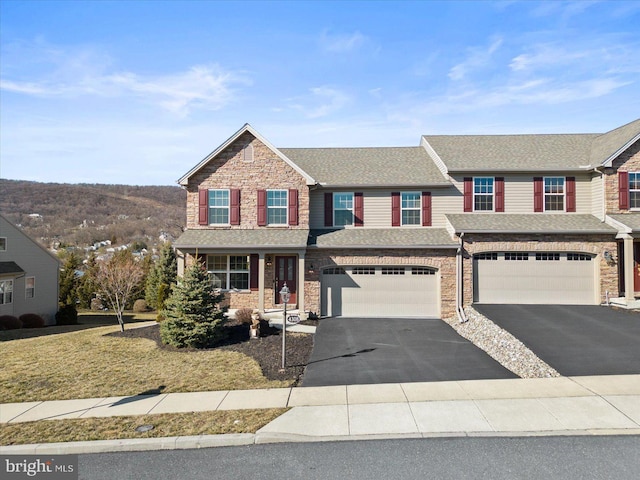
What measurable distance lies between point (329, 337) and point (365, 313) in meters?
4.09

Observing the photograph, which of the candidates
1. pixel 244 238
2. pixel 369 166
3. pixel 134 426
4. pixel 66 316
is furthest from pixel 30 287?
pixel 134 426

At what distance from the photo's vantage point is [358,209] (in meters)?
21.0

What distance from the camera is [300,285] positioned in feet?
61.8

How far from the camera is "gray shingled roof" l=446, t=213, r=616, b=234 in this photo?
1889 cm

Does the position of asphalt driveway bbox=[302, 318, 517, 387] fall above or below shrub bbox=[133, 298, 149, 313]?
above

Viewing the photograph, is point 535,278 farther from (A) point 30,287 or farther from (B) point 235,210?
(A) point 30,287

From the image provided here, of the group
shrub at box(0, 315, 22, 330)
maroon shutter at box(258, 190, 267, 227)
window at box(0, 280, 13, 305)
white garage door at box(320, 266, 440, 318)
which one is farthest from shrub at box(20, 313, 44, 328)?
white garage door at box(320, 266, 440, 318)

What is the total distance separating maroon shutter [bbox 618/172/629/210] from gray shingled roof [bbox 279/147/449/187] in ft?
26.3

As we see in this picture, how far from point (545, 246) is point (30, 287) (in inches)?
1289

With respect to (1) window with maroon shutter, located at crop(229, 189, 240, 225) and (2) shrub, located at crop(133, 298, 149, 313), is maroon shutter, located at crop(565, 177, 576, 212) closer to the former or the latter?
(1) window with maroon shutter, located at crop(229, 189, 240, 225)

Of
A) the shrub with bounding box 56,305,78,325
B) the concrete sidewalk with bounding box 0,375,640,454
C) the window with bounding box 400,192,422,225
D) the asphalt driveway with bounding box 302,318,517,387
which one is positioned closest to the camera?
the concrete sidewalk with bounding box 0,375,640,454

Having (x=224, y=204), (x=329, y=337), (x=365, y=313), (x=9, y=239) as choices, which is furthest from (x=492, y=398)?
(x=9, y=239)

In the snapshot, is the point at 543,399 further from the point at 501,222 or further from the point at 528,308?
the point at 501,222

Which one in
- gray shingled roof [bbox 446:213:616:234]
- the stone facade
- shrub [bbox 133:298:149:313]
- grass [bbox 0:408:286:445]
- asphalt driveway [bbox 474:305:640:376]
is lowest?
shrub [bbox 133:298:149:313]
